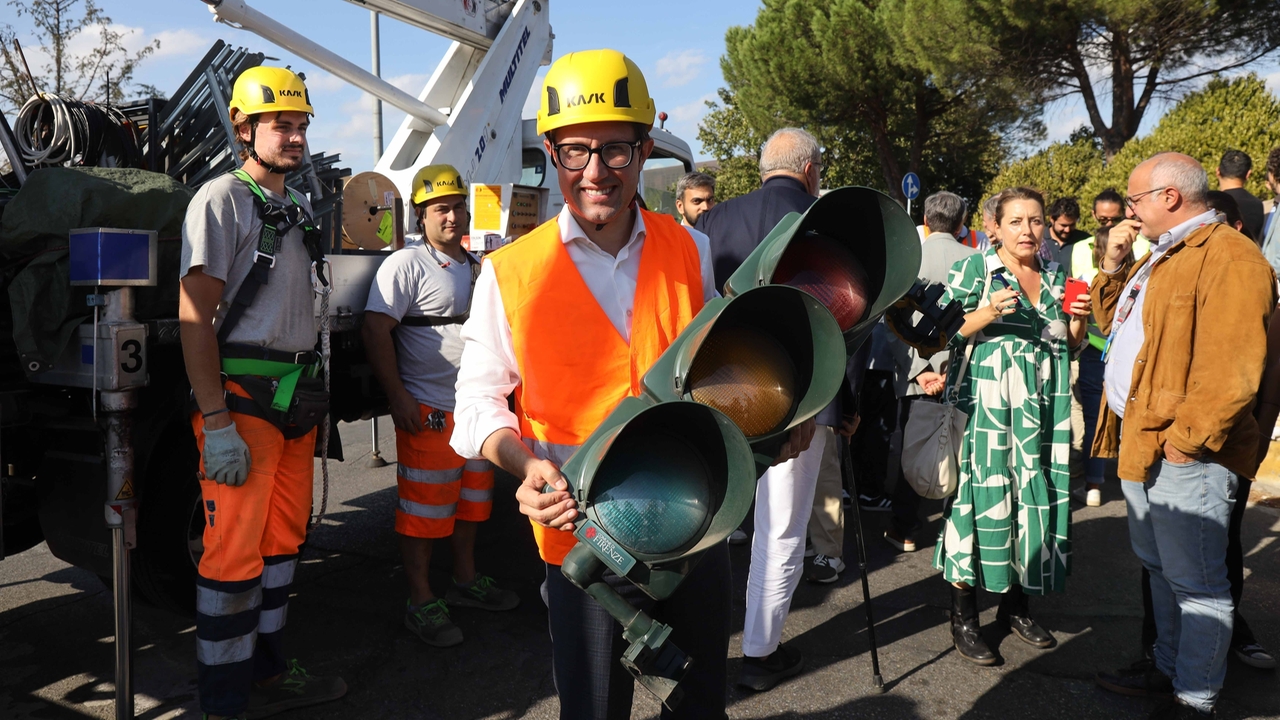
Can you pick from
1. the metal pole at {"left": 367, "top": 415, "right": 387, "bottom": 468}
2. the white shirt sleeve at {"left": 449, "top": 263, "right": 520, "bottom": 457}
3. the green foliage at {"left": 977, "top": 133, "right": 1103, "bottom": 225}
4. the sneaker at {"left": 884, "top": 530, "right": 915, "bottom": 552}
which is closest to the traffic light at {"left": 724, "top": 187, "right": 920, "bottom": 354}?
the white shirt sleeve at {"left": 449, "top": 263, "right": 520, "bottom": 457}

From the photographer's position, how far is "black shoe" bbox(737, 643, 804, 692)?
3.39m

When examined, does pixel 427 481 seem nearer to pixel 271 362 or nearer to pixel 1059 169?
pixel 271 362

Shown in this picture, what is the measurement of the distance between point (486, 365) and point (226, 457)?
1.35 meters

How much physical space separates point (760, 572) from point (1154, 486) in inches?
56.8

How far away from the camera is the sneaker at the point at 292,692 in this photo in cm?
317

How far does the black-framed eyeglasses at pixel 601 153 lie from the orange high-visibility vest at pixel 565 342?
0.61 feet

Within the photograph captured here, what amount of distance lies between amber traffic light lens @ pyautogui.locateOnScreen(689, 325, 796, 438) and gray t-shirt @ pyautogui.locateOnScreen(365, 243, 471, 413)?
8.49 feet

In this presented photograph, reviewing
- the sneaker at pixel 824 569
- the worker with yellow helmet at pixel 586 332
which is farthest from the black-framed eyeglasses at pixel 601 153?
the sneaker at pixel 824 569

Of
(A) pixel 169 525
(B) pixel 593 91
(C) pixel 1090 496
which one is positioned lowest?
(C) pixel 1090 496

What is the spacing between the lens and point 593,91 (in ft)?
5.59

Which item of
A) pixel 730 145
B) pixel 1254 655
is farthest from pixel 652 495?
pixel 730 145

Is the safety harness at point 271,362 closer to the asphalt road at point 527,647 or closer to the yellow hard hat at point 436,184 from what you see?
the yellow hard hat at point 436,184

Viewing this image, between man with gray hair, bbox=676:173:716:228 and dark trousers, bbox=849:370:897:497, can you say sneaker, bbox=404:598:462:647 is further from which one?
man with gray hair, bbox=676:173:716:228

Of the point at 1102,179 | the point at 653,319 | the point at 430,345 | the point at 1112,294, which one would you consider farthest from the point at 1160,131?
the point at 653,319
